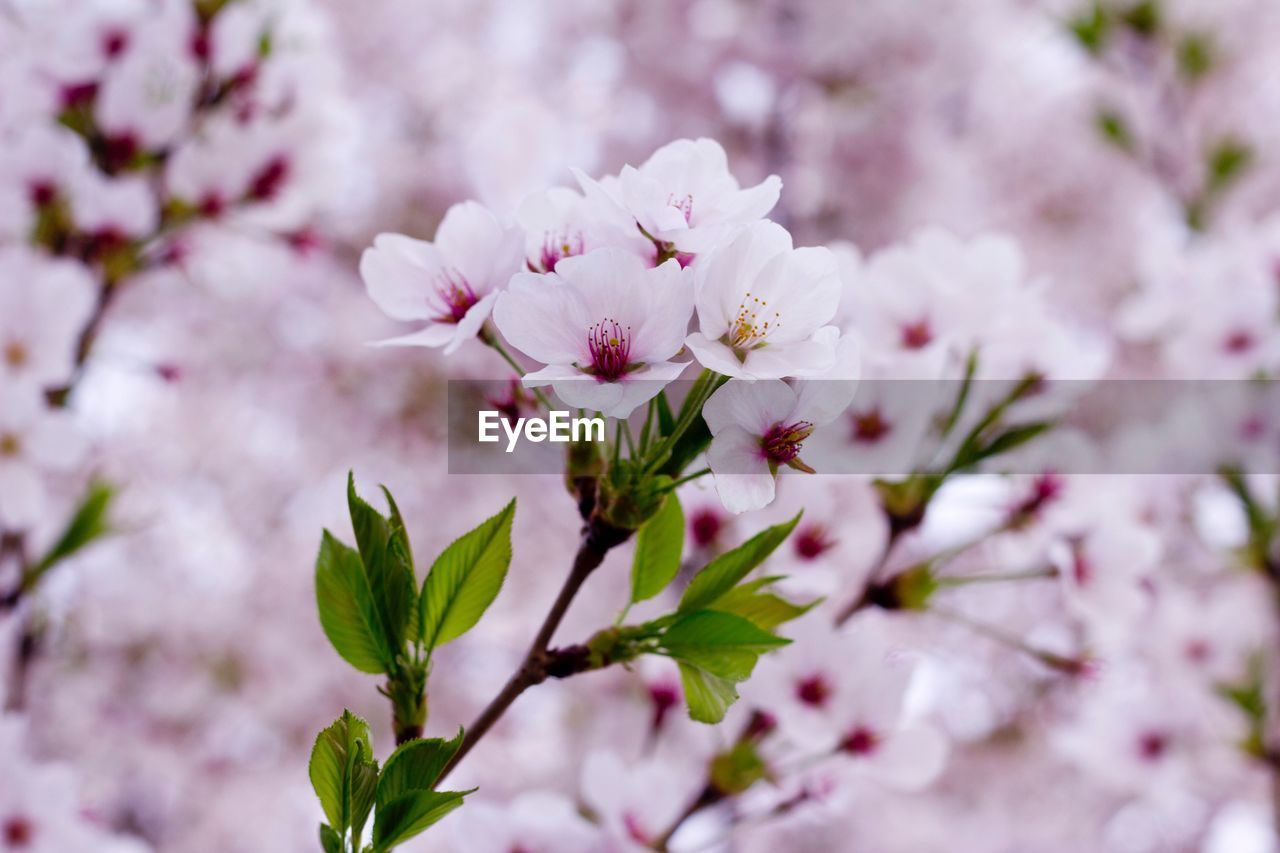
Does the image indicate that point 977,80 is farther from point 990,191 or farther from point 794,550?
point 794,550

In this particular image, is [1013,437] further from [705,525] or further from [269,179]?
[269,179]

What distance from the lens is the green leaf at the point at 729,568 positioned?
1.72 feet

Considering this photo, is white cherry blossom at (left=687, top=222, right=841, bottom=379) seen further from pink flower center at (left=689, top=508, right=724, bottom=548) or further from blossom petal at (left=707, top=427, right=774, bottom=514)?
pink flower center at (left=689, top=508, right=724, bottom=548)

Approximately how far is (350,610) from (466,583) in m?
0.06

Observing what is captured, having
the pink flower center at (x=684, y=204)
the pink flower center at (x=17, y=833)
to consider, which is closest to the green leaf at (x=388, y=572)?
the pink flower center at (x=684, y=204)

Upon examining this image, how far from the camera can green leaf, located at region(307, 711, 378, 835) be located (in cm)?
45

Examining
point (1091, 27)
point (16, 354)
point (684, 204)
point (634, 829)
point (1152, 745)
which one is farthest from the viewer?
point (1091, 27)

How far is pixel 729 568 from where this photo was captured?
53 cm

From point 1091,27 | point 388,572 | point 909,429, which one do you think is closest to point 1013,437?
point 909,429

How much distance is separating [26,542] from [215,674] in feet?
7.81

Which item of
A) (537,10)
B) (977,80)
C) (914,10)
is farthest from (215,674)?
(977,80)

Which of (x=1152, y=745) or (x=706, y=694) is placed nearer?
(x=706, y=694)

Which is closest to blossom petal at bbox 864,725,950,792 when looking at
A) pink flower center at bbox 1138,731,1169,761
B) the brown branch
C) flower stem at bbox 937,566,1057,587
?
flower stem at bbox 937,566,1057,587

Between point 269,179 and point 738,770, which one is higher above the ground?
point 269,179
